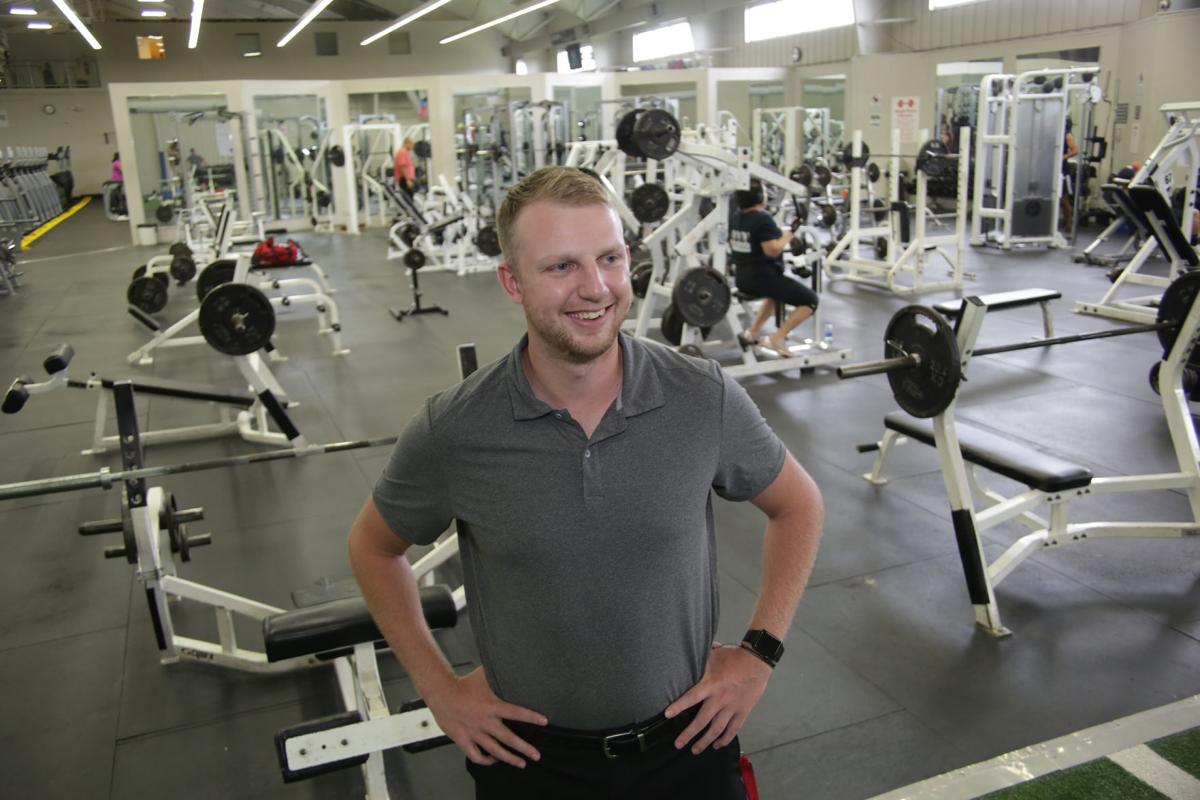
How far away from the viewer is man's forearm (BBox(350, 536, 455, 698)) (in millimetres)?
1293

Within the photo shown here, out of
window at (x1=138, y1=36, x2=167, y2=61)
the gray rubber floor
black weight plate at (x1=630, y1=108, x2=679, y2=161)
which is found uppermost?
window at (x1=138, y1=36, x2=167, y2=61)

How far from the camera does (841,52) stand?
48.2 ft

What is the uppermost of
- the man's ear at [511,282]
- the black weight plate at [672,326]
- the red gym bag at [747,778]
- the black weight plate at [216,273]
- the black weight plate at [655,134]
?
the black weight plate at [655,134]

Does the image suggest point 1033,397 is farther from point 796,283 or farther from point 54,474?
point 54,474

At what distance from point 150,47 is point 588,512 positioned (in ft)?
73.7

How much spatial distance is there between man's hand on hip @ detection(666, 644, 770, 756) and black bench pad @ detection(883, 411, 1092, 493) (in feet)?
6.57

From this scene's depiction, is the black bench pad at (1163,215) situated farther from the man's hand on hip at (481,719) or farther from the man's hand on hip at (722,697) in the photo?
the man's hand on hip at (481,719)

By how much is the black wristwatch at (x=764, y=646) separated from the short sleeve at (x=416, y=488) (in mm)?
445

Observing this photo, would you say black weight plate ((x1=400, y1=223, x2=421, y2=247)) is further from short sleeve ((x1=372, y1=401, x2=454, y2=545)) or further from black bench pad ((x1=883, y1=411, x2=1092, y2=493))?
short sleeve ((x1=372, y1=401, x2=454, y2=545))

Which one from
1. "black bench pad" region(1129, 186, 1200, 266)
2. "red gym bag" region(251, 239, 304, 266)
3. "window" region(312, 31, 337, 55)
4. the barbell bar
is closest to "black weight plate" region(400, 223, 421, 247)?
"red gym bag" region(251, 239, 304, 266)

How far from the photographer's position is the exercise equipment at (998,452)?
2703 mm

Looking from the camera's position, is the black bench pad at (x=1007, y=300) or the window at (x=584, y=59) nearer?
the black bench pad at (x=1007, y=300)

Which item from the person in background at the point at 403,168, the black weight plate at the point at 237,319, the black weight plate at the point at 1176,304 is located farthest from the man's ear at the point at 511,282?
the person in background at the point at 403,168

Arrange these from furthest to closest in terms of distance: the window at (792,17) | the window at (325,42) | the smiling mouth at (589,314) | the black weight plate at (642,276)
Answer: the window at (325,42) < the window at (792,17) < the black weight plate at (642,276) < the smiling mouth at (589,314)
